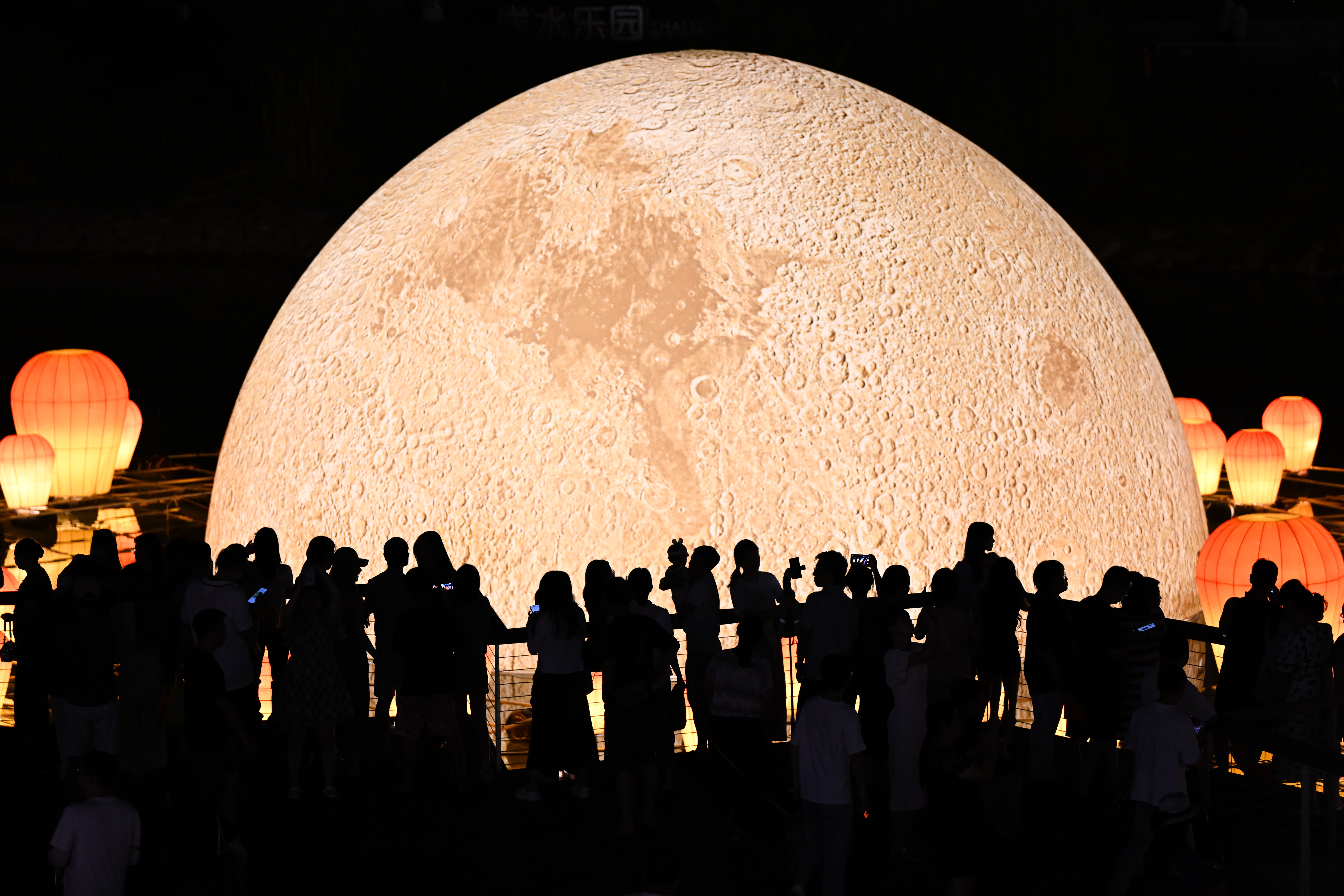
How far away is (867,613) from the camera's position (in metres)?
8.94

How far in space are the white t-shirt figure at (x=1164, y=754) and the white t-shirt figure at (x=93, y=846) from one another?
14.9 feet

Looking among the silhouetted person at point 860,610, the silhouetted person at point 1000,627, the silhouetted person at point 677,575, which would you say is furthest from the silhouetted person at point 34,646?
the silhouetted person at point 1000,627

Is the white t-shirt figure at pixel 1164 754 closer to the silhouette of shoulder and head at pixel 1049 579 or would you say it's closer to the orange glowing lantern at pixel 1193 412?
the silhouette of shoulder and head at pixel 1049 579

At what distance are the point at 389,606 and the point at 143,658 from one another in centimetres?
139

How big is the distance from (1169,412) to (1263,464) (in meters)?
4.67

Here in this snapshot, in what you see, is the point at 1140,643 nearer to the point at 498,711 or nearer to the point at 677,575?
the point at 677,575

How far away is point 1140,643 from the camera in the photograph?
8.73 m

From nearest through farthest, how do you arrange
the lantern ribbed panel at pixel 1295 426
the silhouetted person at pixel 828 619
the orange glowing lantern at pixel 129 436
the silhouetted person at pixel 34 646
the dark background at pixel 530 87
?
the silhouetted person at pixel 828 619, the silhouetted person at pixel 34 646, the lantern ribbed panel at pixel 1295 426, the orange glowing lantern at pixel 129 436, the dark background at pixel 530 87

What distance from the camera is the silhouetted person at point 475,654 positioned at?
8992 millimetres

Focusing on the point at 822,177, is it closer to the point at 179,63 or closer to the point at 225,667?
the point at 225,667

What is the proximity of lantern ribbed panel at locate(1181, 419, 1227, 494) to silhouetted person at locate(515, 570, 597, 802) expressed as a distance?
11.6 metres

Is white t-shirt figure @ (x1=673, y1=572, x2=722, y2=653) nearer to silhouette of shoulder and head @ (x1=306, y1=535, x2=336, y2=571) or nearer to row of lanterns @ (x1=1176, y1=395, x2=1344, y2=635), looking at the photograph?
silhouette of shoulder and head @ (x1=306, y1=535, x2=336, y2=571)

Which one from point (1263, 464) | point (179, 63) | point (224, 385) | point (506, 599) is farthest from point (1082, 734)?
point (179, 63)

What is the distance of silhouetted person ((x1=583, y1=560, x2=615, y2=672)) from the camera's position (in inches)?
356
